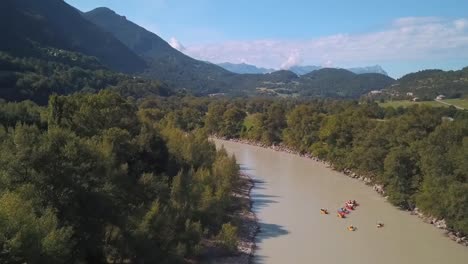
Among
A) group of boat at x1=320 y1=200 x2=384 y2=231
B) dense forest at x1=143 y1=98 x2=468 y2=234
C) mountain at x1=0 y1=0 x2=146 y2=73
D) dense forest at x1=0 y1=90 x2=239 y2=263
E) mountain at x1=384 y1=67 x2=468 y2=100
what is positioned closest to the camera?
dense forest at x1=0 y1=90 x2=239 y2=263

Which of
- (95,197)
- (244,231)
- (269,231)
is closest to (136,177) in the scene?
(244,231)

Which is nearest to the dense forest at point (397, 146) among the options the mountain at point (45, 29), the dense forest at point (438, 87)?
the dense forest at point (438, 87)

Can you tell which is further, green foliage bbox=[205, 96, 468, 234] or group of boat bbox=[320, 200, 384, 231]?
group of boat bbox=[320, 200, 384, 231]

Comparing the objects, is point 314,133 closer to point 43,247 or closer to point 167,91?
point 43,247

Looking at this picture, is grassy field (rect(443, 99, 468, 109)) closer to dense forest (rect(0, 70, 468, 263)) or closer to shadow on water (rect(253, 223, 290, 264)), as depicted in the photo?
dense forest (rect(0, 70, 468, 263))

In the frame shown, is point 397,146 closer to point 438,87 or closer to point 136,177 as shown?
point 136,177

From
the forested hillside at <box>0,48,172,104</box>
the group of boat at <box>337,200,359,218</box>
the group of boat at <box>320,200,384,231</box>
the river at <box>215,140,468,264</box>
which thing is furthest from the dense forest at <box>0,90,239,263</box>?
the forested hillside at <box>0,48,172,104</box>

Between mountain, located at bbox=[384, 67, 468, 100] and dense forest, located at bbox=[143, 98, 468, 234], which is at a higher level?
mountain, located at bbox=[384, 67, 468, 100]

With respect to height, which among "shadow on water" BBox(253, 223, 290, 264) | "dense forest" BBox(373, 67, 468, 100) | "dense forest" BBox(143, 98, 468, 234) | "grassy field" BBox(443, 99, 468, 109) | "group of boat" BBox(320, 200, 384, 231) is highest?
"dense forest" BBox(373, 67, 468, 100)
